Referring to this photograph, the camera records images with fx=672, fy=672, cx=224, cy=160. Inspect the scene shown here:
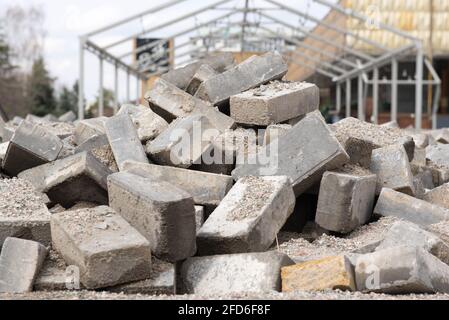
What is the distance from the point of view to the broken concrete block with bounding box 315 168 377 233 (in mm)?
4695

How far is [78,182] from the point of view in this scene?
15.2 feet

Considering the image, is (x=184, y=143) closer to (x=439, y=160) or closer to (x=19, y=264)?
(x=19, y=264)

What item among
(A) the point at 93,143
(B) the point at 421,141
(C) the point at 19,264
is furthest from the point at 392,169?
(C) the point at 19,264

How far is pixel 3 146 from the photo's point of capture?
557 cm

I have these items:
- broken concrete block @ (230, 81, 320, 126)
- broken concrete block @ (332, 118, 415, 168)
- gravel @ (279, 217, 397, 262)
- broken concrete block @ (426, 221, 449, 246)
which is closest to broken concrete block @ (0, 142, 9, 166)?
broken concrete block @ (230, 81, 320, 126)

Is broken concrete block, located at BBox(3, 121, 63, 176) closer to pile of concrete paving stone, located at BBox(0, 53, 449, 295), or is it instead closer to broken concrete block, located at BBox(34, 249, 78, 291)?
pile of concrete paving stone, located at BBox(0, 53, 449, 295)

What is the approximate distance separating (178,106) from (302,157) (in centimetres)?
160

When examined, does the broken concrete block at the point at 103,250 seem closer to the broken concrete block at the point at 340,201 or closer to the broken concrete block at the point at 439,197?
the broken concrete block at the point at 340,201

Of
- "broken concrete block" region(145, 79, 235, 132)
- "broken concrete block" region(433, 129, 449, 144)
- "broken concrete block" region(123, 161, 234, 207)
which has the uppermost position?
"broken concrete block" region(145, 79, 235, 132)

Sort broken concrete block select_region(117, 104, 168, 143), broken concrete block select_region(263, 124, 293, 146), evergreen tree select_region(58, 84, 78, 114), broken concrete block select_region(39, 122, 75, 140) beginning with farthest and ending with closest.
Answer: evergreen tree select_region(58, 84, 78, 114)
broken concrete block select_region(39, 122, 75, 140)
broken concrete block select_region(117, 104, 168, 143)
broken concrete block select_region(263, 124, 293, 146)

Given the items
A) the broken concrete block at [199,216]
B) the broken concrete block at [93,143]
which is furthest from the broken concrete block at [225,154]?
the broken concrete block at [93,143]

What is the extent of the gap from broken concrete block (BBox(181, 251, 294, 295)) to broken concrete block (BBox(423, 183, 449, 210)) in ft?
6.98
